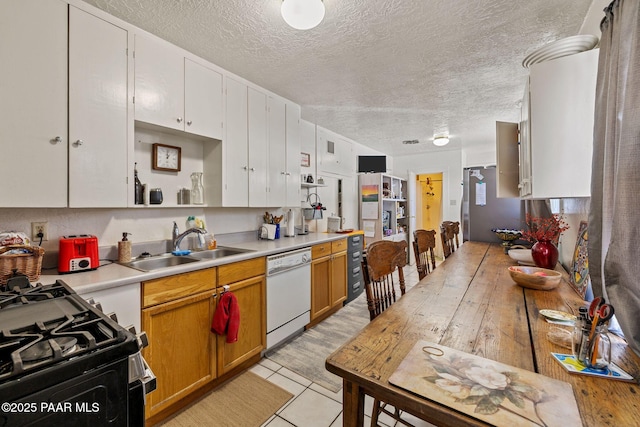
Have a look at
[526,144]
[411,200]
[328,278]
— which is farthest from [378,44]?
[411,200]

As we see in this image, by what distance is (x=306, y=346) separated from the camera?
2488 millimetres

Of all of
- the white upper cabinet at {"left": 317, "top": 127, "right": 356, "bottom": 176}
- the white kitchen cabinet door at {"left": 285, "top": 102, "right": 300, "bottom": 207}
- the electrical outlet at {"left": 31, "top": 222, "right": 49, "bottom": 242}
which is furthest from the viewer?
the white upper cabinet at {"left": 317, "top": 127, "right": 356, "bottom": 176}

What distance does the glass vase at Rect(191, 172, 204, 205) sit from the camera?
7.84 feet

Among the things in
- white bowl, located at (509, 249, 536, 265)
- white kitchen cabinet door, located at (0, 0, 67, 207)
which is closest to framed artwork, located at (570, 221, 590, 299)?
white bowl, located at (509, 249, 536, 265)

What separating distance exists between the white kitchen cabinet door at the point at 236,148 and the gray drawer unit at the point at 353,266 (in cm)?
159

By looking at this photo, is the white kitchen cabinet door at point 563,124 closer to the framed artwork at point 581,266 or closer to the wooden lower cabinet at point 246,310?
the framed artwork at point 581,266

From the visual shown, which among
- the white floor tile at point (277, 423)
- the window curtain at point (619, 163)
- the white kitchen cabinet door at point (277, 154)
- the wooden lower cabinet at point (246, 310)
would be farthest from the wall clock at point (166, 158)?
the window curtain at point (619, 163)

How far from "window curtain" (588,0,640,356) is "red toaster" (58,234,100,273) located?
248 centimetres

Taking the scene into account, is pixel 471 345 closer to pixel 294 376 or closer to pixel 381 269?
pixel 381 269

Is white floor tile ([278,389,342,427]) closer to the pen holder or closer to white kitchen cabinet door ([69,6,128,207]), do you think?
the pen holder

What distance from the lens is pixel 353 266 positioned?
3.62 meters

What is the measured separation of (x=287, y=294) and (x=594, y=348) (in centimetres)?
207

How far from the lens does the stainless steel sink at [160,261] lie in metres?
1.97

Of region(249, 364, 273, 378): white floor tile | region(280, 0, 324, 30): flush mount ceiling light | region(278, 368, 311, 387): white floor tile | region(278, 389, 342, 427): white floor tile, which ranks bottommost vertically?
region(278, 389, 342, 427): white floor tile
